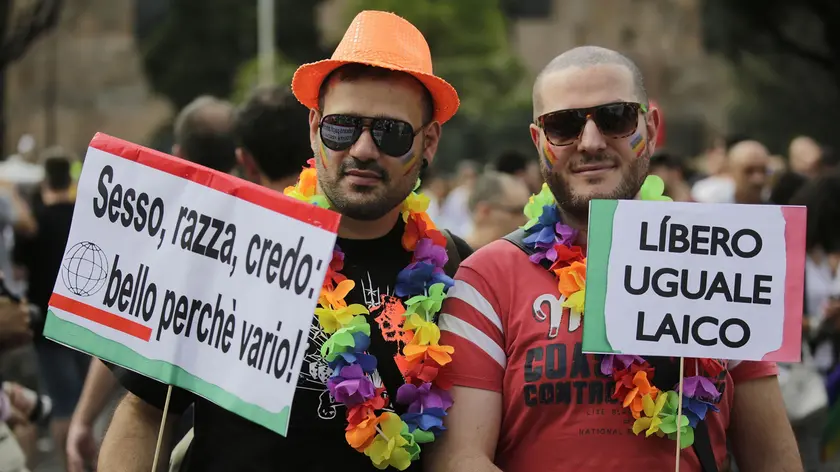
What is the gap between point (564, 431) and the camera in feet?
11.8

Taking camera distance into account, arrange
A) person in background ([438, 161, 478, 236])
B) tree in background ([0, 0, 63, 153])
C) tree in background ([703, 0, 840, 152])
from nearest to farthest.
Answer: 1. person in background ([438, 161, 478, 236])
2. tree in background ([0, 0, 63, 153])
3. tree in background ([703, 0, 840, 152])

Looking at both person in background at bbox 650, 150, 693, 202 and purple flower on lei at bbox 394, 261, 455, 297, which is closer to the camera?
purple flower on lei at bbox 394, 261, 455, 297

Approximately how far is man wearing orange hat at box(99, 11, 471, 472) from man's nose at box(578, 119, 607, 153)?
0.41 metres

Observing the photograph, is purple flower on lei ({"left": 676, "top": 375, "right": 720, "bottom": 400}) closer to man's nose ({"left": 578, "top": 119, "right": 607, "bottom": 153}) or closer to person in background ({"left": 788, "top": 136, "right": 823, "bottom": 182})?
man's nose ({"left": 578, "top": 119, "right": 607, "bottom": 153})

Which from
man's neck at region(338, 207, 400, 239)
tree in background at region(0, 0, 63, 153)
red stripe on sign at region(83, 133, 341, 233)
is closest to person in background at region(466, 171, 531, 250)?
man's neck at region(338, 207, 400, 239)

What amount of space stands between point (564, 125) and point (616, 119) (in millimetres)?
148

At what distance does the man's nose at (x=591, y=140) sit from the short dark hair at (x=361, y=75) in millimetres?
463

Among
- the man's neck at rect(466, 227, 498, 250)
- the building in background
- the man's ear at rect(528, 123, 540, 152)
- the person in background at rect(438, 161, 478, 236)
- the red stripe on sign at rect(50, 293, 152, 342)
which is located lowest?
the red stripe on sign at rect(50, 293, 152, 342)

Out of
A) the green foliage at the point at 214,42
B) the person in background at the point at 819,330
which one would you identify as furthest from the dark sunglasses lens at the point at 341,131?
the green foliage at the point at 214,42

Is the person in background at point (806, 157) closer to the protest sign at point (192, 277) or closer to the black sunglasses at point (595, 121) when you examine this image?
the black sunglasses at point (595, 121)

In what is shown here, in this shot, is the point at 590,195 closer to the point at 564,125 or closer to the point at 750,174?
the point at 564,125

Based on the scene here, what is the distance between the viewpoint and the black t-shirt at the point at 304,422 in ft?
11.8

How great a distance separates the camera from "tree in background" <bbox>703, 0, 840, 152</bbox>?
94.3 ft

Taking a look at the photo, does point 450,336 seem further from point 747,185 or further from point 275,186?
point 747,185
